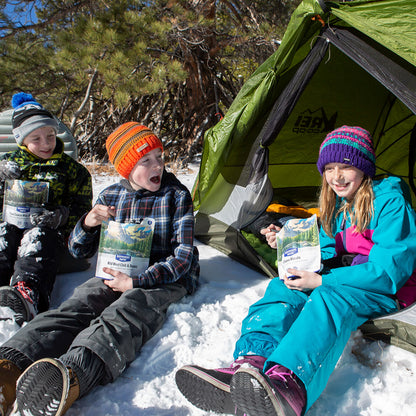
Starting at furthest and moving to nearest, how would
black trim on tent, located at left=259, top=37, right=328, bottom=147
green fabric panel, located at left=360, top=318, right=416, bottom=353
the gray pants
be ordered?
black trim on tent, located at left=259, top=37, right=328, bottom=147 → green fabric panel, located at left=360, top=318, right=416, bottom=353 → the gray pants

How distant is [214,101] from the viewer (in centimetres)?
623

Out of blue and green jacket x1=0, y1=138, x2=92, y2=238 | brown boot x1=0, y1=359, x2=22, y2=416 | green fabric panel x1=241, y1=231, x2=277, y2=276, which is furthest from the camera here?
green fabric panel x1=241, y1=231, x2=277, y2=276

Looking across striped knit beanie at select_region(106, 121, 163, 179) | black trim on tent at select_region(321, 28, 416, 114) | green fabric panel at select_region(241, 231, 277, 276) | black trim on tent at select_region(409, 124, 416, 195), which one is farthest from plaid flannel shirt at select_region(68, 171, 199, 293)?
black trim on tent at select_region(409, 124, 416, 195)

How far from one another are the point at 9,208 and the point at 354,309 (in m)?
1.91

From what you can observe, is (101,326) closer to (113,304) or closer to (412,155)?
(113,304)

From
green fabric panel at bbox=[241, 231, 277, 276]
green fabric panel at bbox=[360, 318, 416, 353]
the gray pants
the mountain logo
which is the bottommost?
the gray pants

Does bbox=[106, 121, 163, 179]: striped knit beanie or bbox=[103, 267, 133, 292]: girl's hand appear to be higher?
bbox=[106, 121, 163, 179]: striped knit beanie

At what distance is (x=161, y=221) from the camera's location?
1865 millimetres

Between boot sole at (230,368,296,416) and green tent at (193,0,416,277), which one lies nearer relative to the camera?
boot sole at (230,368,296,416)

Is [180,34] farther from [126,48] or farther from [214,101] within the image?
[214,101]

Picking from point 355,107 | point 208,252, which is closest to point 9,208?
point 208,252

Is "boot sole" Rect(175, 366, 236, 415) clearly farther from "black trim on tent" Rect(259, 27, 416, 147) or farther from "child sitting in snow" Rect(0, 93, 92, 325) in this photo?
"black trim on tent" Rect(259, 27, 416, 147)

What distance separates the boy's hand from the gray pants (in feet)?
0.94

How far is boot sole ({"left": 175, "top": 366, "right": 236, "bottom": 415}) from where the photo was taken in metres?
1.20
